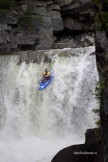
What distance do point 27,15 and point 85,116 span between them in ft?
33.7

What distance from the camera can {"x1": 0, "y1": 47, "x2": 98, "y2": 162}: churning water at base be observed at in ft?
49.9

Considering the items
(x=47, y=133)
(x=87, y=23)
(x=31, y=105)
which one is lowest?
(x=47, y=133)

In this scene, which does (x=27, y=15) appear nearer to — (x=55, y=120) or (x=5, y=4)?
(x=5, y=4)

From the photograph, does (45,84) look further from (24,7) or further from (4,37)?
(24,7)

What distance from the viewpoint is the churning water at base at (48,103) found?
→ 1522 cm

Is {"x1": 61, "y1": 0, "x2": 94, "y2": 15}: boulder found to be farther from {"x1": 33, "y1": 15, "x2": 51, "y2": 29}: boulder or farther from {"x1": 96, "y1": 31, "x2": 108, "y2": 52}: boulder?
{"x1": 96, "y1": 31, "x2": 108, "y2": 52}: boulder

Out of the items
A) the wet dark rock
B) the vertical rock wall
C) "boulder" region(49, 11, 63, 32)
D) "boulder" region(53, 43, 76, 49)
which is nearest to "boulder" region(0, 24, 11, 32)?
"boulder" region(53, 43, 76, 49)

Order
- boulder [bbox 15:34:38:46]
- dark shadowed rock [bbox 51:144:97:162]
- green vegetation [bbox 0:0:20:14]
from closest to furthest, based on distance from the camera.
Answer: dark shadowed rock [bbox 51:144:97:162]
boulder [bbox 15:34:38:46]
green vegetation [bbox 0:0:20:14]

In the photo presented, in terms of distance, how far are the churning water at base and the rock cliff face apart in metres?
4.24

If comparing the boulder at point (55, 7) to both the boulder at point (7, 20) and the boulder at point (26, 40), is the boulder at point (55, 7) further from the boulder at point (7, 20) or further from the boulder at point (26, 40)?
the boulder at point (7, 20)

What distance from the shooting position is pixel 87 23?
26203 mm

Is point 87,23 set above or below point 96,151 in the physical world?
above

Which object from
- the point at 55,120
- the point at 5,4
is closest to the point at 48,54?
the point at 55,120

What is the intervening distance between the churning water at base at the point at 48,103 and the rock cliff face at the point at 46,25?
424cm
